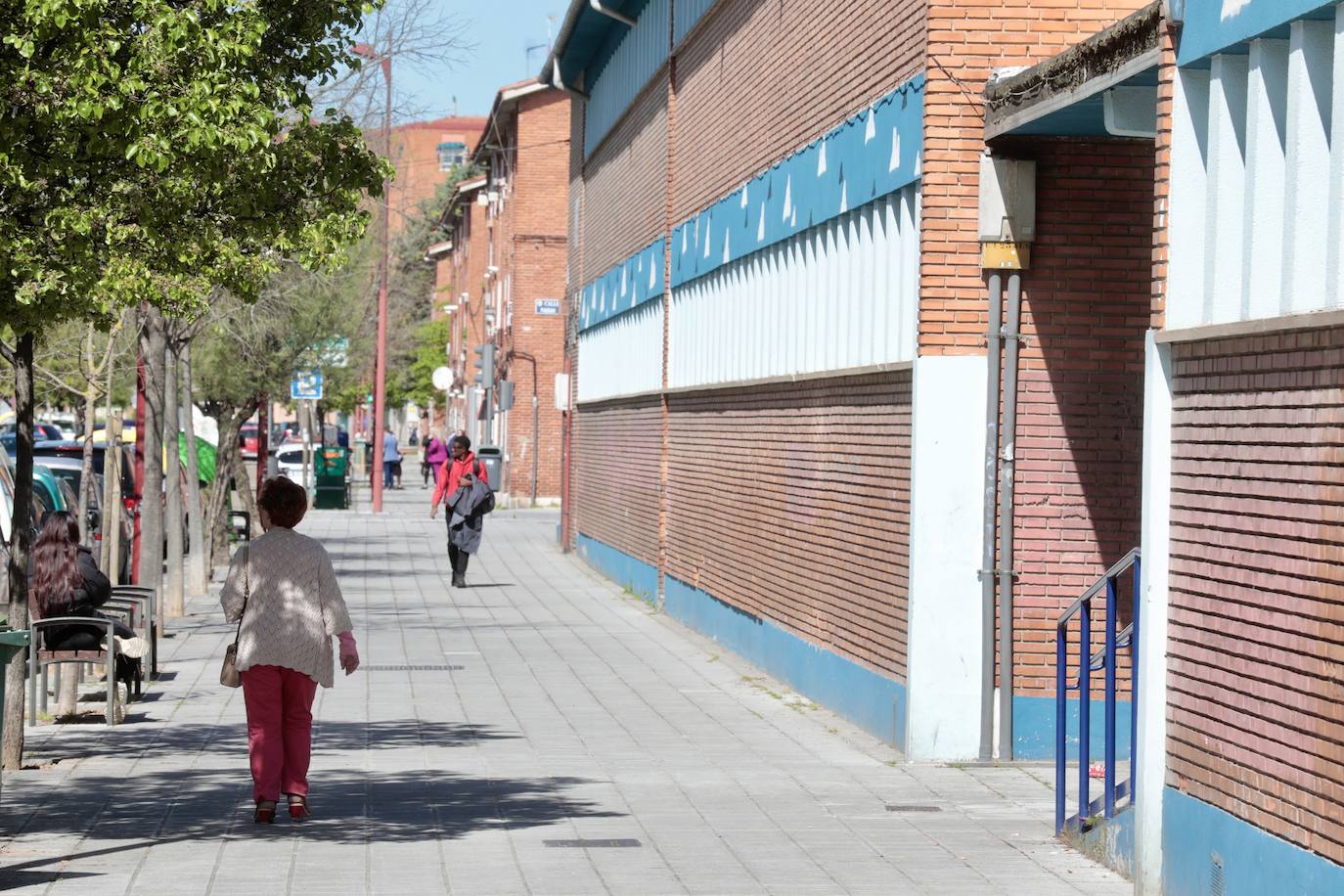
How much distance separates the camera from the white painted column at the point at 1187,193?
8.04m

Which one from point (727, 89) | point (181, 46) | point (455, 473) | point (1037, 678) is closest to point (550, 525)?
point (455, 473)

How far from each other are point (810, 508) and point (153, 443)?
22.2 ft

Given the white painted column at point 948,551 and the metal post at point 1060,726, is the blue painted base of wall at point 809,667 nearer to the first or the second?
the white painted column at point 948,551

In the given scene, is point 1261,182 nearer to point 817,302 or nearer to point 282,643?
point 282,643

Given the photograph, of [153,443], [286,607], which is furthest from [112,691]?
[153,443]

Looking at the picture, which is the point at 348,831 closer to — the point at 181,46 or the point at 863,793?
the point at 863,793

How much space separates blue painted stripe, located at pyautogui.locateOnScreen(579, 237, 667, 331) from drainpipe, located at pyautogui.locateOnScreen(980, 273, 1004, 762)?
11814mm

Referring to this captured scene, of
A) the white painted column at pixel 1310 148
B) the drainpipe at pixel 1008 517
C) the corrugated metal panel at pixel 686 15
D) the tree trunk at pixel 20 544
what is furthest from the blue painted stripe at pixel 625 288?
the white painted column at pixel 1310 148

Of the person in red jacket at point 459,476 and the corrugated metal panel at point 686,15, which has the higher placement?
the corrugated metal panel at point 686,15

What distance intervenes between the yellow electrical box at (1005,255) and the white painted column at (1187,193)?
3410 mm

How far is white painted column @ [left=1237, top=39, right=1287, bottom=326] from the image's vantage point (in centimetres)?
732

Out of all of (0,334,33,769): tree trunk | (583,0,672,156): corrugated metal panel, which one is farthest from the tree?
(583,0,672,156): corrugated metal panel

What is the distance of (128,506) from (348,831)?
16469 millimetres

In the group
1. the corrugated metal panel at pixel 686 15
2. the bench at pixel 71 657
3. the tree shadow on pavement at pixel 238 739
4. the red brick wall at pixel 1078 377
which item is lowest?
the tree shadow on pavement at pixel 238 739
